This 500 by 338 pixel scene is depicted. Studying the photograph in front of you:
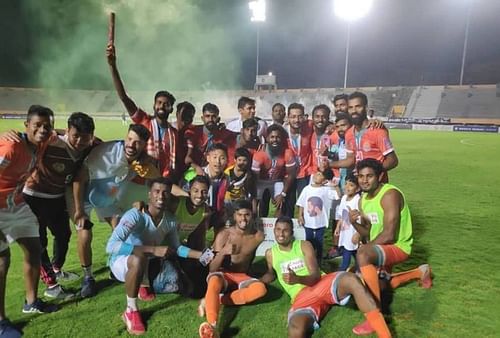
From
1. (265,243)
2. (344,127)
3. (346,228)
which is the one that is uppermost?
(344,127)

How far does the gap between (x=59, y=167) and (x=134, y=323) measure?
70.8 inches

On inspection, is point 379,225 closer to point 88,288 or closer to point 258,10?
point 88,288

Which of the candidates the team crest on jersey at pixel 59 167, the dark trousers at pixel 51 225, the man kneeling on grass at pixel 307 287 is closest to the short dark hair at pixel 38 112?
the team crest on jersey at pixel 59 167

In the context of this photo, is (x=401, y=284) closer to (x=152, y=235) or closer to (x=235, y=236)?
(x=235, y=236)

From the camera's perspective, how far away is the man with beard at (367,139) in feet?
16.3

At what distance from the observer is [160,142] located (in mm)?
5031

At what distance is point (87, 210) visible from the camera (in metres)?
4.50

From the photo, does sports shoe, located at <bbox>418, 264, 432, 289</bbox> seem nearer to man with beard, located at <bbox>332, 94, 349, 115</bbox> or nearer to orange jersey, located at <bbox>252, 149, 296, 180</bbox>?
orange jersey, located at <bbox>252, 149, 296, 180</bbox>

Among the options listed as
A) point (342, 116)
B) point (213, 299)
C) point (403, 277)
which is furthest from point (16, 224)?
point (342, 116)

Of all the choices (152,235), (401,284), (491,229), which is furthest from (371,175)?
(491,229)

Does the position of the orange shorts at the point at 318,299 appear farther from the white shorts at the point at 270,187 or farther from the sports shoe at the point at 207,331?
the white shorts at the point at 270,187

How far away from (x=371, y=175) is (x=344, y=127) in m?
2.02

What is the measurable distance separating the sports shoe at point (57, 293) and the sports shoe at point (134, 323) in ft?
3.16

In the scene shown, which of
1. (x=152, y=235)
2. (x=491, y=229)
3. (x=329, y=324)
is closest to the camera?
(x=329, y=324)
